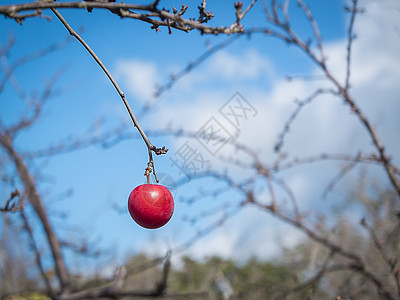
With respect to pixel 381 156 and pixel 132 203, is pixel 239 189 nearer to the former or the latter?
pixel 381 156

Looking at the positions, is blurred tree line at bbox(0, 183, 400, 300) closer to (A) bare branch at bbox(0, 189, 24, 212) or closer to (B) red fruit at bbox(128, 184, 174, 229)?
(B) red fruit at bbox(128, 184, 174, 229)

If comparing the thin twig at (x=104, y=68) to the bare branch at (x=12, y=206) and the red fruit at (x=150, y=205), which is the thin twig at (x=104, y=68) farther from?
the bare branch at (x=12, y=206)

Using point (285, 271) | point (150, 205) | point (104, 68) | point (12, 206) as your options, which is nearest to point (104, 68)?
point (104, 68)

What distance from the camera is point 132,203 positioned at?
3.28 ft

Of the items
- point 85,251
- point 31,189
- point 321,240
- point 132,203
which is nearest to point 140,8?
point 132,203

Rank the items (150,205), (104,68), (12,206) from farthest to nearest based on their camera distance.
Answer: (12,206) → (150,205) → (104,68)

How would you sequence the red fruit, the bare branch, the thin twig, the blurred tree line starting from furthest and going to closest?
the blurred tree line, the bare branch, the red fruit, the thin twig

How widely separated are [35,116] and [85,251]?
3.86 feet

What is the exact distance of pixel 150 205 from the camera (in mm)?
980

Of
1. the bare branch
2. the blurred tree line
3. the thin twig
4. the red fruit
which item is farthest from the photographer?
the blurred tree line

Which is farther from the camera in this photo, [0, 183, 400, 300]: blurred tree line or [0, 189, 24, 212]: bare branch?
[0, 183, 400, 300]: blurred tree line

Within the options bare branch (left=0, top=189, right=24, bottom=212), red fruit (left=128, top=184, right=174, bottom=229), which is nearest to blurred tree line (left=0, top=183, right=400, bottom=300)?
red fruit (left=128, top=184, right=174, bottom=229)

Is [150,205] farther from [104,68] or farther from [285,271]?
[285,271]

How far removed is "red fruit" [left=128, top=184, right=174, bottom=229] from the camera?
98 centimetres
